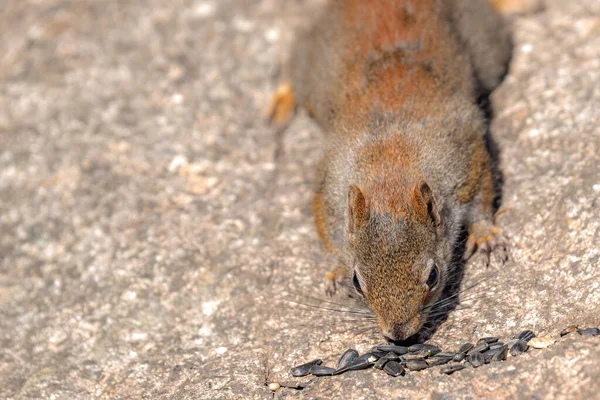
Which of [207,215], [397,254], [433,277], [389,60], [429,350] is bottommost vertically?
[207,215]

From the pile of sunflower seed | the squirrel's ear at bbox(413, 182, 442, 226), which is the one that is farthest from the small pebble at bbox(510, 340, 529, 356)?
the squirrel's ear at bbox(413, 182, 442, 226)

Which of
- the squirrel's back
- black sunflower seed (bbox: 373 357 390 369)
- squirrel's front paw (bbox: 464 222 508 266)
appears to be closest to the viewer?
black sunflower seed (bbox: 373 357 390 369)

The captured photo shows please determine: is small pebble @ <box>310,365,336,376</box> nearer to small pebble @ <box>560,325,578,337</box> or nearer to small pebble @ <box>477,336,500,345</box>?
small pebble @ <box>477,336,500,345</box>

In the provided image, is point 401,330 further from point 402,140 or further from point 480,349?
A: point 402,140

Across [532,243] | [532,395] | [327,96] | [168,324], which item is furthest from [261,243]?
[532,395]

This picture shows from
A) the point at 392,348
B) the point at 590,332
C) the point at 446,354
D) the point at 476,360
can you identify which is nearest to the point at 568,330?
the point at 590,332

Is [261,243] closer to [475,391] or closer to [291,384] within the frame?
[291,384]
